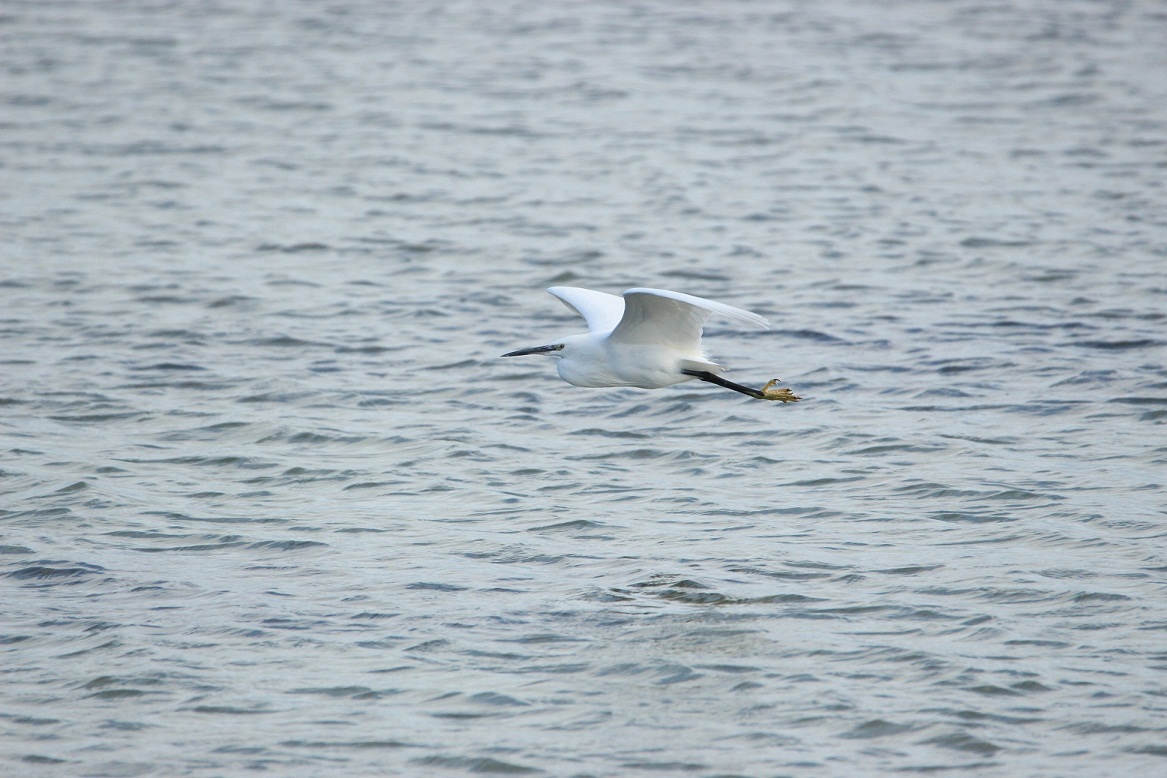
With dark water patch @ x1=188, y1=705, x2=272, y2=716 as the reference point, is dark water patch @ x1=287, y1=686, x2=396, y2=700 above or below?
above

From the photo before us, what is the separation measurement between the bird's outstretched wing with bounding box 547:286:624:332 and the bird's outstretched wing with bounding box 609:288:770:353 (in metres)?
0.43

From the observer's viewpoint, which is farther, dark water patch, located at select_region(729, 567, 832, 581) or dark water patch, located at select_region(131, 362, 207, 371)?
dark water patch, located at select_region(131, 362, 207, 371)

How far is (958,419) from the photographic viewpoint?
1034 centimetres

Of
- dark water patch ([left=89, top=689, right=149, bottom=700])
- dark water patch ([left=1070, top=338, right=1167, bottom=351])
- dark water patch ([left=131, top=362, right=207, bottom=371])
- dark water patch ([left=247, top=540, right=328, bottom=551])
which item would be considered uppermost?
dark water patch ([left=1070, top=338, right=1167, bottom=351])

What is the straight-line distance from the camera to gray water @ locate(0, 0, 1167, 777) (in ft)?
21.7

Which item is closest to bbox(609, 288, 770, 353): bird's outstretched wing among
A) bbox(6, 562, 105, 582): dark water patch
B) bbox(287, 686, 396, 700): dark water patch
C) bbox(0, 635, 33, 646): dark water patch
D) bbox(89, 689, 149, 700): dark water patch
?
bbox(287, 686, 396, 700): dark water patch

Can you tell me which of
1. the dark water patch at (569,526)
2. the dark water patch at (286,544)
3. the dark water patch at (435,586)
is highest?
the dark water patch at (569,526)

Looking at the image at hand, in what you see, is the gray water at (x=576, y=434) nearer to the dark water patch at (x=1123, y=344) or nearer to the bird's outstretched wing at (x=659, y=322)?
the dark water patch at (x=1123, y=344)

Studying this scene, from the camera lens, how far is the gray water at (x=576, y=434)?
6.60 meters

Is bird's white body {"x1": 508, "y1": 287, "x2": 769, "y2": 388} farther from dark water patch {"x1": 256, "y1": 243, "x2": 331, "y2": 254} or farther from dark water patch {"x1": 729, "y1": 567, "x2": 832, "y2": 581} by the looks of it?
dark water patch {"x1": 256, "y1": 243, "x2": 331, "y2": 254}

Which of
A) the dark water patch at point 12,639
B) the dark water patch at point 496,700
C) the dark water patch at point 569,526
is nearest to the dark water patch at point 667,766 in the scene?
the dark water patch at point 496,700

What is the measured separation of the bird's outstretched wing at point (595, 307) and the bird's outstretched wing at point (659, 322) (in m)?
0.43

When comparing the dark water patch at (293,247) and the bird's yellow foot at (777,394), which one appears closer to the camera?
the bird's yellow foot at (777,394)

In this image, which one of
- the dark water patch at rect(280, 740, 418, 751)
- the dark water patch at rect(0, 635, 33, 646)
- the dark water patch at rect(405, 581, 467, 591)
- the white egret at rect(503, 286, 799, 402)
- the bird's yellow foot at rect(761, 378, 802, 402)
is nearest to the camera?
the dark water patch at rect(280, 740, 418, 751)
